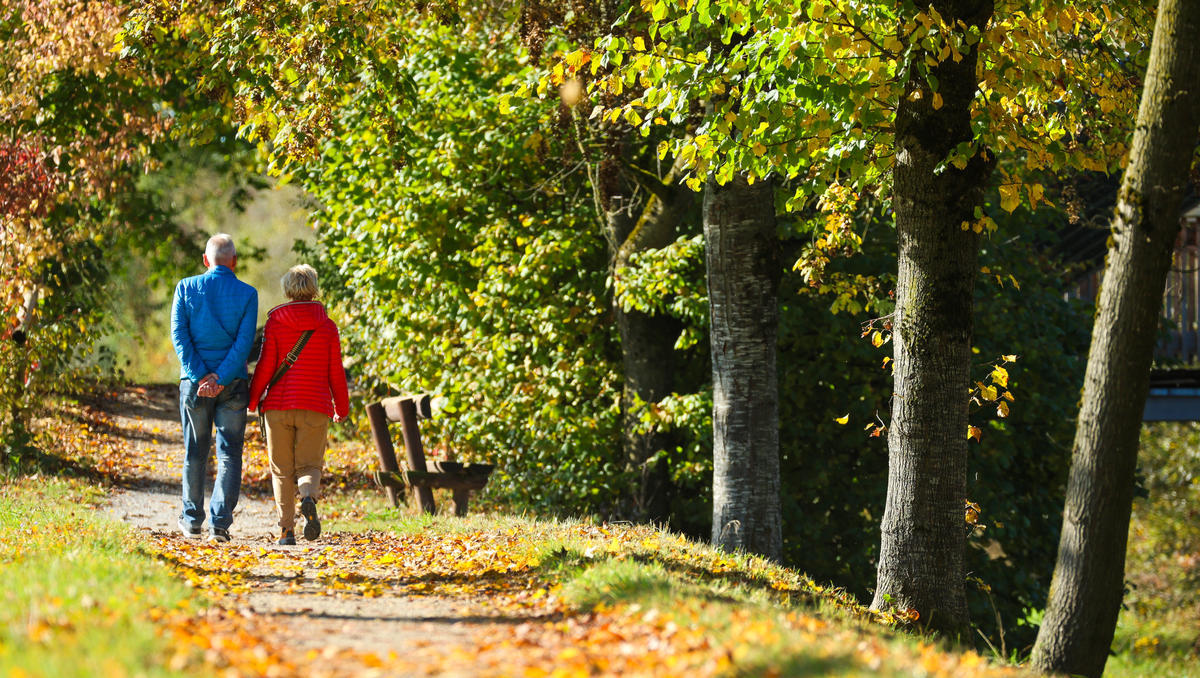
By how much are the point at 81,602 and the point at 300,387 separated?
3.30 m

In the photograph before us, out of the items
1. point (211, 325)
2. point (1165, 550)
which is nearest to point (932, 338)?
point (211, 325)

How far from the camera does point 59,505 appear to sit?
10320 millimetres

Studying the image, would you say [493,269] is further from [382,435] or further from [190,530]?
[190,530]

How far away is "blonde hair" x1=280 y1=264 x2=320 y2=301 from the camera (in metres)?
7.86

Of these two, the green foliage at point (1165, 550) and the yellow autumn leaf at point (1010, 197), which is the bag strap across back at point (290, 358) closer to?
the yellow autumn leaf at point (1010, 197)

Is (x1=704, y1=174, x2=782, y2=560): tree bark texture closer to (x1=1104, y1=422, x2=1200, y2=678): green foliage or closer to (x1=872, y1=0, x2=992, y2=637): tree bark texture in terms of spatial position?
(x1=872, y1=0, x2=992, y2=637): tree bark texture

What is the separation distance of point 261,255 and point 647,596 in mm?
20691

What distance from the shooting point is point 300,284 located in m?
7.86

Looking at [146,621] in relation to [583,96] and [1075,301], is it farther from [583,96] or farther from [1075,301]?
[1075,301]

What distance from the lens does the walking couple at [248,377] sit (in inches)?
306

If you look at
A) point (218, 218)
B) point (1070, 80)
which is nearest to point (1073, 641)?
point (1070, 80)

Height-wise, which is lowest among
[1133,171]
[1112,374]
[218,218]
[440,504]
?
[440,504]

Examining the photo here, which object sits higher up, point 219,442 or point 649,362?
point 649,362

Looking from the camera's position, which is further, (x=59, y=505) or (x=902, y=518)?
(x=59, y=505)
